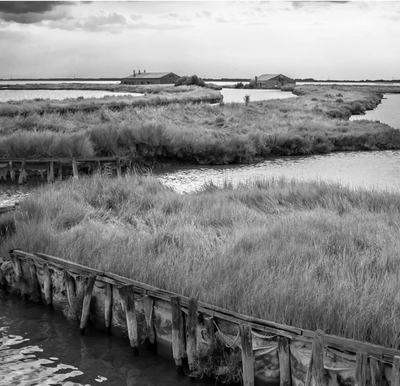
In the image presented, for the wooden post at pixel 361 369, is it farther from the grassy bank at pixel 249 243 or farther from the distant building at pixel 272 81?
the distant building at pixel 272 81

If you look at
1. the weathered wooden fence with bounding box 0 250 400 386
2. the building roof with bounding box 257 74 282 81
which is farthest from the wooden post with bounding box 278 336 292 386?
the building roof with bounding box 257 74 282 81

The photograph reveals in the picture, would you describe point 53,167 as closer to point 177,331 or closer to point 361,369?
point 177,331

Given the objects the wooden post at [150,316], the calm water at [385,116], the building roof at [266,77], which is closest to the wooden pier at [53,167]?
the wooden post at [150,316]

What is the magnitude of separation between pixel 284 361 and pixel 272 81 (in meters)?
184

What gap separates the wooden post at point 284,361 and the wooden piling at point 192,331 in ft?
4.36

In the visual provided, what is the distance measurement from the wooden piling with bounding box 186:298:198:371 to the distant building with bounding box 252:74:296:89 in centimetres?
17106

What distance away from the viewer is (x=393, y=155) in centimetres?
3581

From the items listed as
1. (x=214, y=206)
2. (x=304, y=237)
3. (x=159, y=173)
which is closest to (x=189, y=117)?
(x=159, y=173)

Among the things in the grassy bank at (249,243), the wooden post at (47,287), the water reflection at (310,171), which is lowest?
the water reflection at (310,171)

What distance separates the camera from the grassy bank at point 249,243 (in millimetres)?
7805

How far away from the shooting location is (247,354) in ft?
23.4

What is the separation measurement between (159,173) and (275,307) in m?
22.1

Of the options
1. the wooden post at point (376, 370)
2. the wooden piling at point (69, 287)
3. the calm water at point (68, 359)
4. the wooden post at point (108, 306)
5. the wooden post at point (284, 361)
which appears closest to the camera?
the wooden post at point (376, 370)

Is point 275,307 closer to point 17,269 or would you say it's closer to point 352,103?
point 17,269
